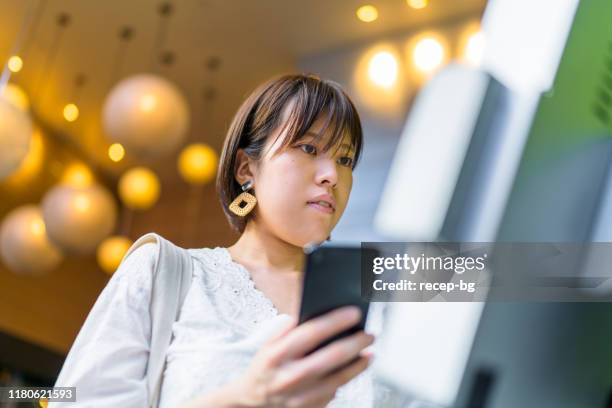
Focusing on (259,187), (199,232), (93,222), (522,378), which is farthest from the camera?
(199,232)

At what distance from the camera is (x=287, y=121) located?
0.75m

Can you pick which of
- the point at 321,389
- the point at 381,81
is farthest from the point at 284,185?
the point at 381,81

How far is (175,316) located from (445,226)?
Answer: 0.40m

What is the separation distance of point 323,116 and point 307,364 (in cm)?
37

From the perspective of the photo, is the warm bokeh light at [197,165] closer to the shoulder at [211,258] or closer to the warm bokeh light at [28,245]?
the warm bokeh light at [28,245]

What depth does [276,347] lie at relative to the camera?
0.43 m

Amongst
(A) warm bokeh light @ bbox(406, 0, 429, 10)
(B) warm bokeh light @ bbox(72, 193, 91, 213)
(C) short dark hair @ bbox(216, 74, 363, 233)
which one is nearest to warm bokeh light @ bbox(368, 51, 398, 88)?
(A) warm bokeh light @ bbox(406, 0, 429, 10)

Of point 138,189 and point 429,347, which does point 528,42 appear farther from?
point 138,189

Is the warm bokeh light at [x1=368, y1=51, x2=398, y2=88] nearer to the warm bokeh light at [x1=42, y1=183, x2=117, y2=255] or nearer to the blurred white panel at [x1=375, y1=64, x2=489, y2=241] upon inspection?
the warm bokeh light at [x1=42, y1=183, x2=117, y2=255]

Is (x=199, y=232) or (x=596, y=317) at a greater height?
(x=199, y=232)

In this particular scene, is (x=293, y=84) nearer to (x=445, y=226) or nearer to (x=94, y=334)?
(x=94, y=334)

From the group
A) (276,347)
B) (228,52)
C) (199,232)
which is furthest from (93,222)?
(276,347)

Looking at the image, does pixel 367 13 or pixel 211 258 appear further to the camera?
pixel 367 13

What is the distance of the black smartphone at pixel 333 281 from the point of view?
0.38 metres
